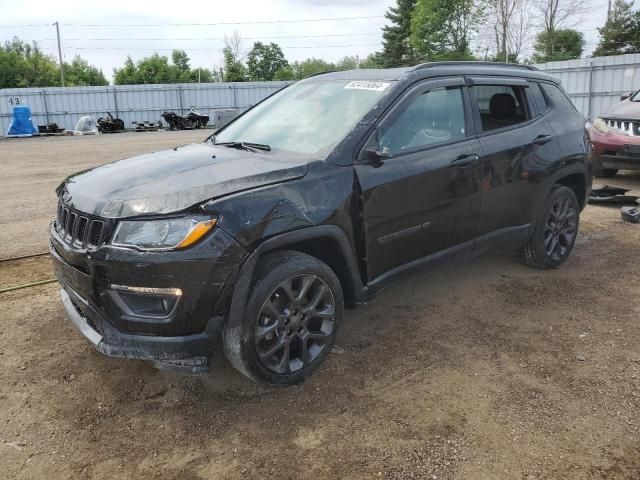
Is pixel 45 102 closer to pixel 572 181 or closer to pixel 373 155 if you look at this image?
pixel 572 181

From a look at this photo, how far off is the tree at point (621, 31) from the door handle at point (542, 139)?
53718 mm

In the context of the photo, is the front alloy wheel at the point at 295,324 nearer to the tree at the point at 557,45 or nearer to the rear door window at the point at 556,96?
the rear door window at the point at 556,96

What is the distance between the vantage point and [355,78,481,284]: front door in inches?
136

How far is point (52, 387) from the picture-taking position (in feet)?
10.7

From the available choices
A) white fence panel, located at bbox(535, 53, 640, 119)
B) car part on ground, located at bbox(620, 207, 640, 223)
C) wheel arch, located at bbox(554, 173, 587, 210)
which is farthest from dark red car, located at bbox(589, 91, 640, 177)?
white fence panel, located at bbox(535, 53, 640, 119)

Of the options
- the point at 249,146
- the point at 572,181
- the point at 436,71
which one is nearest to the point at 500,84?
the point at 436,71

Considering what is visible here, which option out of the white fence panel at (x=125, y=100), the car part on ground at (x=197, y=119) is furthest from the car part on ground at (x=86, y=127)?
the car part on ground at (x=197, y=119)

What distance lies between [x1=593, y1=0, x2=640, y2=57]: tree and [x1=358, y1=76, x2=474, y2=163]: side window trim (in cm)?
5454

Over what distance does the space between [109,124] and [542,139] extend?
29039mm

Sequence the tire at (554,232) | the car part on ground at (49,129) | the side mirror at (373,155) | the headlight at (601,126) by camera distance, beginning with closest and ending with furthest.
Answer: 1. the side mirror at (373,155)
2. the tire at (554,232)
3. the headlight at (601,126)
4. the car part on ground at (49,129)

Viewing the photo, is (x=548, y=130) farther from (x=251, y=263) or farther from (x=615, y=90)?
(x=615, y=90)

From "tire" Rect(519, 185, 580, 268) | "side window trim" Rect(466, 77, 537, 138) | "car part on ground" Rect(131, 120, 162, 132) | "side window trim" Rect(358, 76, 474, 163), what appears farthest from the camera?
"car part on ground" Rect(131, 120, 162, 132)

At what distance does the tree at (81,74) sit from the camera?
67375 mm

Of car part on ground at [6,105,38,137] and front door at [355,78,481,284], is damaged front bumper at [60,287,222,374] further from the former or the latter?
car part on ground at [6,105,38,137]
